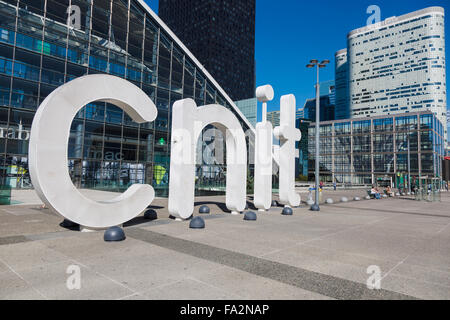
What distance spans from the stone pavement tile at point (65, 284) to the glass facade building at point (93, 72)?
1911cm

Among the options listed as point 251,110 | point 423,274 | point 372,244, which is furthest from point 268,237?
point 251,110

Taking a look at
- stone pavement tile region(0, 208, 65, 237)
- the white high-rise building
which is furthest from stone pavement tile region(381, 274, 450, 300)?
the white high-rise building

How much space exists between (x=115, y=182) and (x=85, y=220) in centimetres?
1994

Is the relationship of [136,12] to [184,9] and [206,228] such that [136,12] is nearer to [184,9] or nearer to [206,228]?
[206,228]

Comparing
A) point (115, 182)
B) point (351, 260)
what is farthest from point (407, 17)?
point (351, 260)

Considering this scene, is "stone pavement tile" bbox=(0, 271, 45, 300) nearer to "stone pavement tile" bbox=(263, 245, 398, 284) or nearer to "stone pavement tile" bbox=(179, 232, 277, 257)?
"stone pavement tile" bbox=(179, 232, 277, 257)

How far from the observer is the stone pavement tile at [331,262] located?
5.22 meters

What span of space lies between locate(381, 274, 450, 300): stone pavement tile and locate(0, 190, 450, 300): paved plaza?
0.02 m

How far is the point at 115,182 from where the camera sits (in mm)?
27250

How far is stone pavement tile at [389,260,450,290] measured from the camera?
194 inches

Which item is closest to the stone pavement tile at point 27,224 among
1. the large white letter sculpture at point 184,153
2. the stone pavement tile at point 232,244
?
the large white letter sculpture at point 184,153

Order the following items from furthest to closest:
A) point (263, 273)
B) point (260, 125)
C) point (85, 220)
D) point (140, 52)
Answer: point (140, 52), point (260, 125), point (85, 220), point (263, 273)

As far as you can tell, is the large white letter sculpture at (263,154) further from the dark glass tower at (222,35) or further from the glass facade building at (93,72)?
the dark glass tower at (222,35)

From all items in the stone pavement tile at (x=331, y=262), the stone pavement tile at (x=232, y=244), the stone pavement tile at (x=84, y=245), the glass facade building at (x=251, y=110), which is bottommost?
the stone pavement tile at (x=84, y=245)
